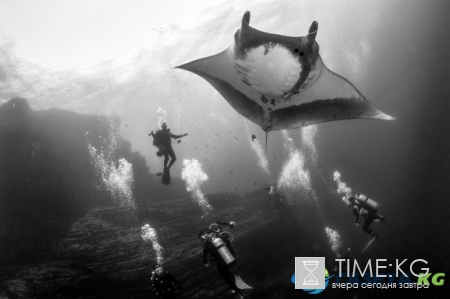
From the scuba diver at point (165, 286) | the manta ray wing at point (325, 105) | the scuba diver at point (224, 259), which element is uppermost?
the manta ray wing at point (325, 105)

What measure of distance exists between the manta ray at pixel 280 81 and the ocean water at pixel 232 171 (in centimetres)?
1478

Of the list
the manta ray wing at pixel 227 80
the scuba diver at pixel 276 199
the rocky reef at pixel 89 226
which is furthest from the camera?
the scuba diver at pixel 276 199

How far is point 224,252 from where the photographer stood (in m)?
6.09

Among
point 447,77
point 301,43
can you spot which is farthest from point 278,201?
point 301,43

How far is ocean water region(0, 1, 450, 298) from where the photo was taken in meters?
16.5

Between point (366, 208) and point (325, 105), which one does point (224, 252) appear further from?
point (366, 208)

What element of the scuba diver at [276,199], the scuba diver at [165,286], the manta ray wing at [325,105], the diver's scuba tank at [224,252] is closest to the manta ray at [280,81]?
the manta ray wing at [325,105]

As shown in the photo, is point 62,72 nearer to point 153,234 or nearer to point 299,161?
point 153,234

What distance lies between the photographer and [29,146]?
18.8 m

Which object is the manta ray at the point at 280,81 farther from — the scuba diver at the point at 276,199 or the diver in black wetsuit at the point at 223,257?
the scuba diver at the point at 276,199

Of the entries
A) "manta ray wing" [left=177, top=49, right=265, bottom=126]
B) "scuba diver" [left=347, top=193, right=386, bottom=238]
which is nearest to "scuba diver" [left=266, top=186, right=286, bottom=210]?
"scuba diver" [left=347, top=193, right=386, bottom=238]

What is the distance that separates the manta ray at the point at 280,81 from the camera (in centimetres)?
279

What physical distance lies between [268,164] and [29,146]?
37141 millimetres

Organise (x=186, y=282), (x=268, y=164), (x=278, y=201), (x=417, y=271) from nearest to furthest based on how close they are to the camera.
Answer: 1. (x=186, y=282)
2. (x=417, y=271)
3. (x=278, y=201)
4. (x=268, y=164)
